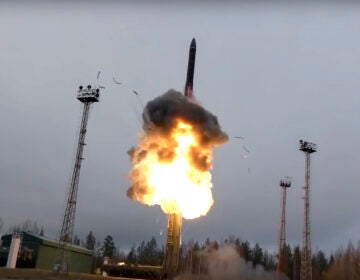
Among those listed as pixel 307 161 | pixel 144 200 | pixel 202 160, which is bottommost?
pixel 144 200

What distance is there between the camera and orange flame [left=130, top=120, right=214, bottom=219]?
53.2 m

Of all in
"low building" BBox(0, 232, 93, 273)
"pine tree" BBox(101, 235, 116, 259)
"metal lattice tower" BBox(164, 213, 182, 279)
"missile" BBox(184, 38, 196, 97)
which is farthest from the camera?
"pine tree" BBox(101, 235, 116, 259)

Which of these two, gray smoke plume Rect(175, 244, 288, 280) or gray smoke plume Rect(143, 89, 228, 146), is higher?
gray smoke plume Rect(143, 89, 228, 146)

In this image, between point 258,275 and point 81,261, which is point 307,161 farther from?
point 81,261

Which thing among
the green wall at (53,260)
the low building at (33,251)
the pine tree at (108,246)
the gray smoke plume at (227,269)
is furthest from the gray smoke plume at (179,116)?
the pine tree at (108,246)

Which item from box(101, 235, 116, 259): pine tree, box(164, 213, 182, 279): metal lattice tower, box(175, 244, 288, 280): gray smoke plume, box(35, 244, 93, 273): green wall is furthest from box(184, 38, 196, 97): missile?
box(101, 235, 116, 259): pine tree

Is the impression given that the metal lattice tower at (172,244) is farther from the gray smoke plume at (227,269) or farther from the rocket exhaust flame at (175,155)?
the gray smoke plume at (227,269)

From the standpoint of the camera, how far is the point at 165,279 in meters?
Result: 54.6

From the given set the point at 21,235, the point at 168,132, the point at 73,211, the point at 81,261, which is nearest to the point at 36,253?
the point at 21,235

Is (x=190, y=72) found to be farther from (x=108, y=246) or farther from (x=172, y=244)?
(x=108, y=246)

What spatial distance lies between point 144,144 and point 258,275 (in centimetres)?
4398

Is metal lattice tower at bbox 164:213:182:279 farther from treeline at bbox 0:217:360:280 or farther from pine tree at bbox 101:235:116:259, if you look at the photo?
pine tree at bbox 101:235:116:259

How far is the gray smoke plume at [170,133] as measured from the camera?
52.5 metres

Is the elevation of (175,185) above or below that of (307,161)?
below
